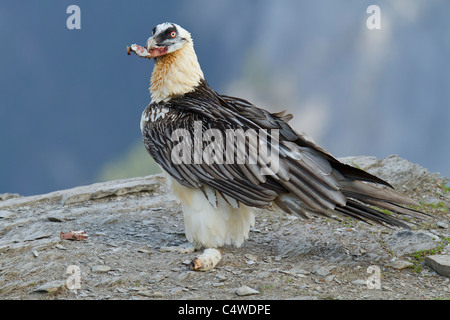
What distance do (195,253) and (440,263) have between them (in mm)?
3159

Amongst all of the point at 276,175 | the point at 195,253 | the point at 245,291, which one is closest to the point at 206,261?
the point at 195,253

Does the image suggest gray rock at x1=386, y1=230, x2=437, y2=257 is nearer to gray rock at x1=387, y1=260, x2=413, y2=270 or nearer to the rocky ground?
the rocky ground

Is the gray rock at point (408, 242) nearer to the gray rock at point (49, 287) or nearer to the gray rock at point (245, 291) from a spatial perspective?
the gray rock at point (245, 291)

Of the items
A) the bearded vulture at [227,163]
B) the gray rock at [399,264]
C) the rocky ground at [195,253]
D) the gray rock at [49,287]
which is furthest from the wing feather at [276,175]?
the gray rock at [49,287]

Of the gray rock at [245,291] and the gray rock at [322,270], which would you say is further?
the gray rock at [322,270]

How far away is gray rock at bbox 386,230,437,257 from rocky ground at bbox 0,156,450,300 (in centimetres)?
1

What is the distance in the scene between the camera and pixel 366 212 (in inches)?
277

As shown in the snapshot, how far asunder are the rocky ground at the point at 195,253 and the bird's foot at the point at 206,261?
72 mm

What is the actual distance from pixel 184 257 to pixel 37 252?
76.9 inches

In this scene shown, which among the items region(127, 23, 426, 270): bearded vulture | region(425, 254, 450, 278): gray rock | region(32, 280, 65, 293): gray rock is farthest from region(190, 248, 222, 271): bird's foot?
region(425, 254, 450, 278): gray rock

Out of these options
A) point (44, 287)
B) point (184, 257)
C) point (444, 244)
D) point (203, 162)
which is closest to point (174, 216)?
point (184, 257)

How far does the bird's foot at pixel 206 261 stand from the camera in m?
7.11

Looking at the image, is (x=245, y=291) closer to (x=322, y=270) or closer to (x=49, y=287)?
(x=322, y=270)

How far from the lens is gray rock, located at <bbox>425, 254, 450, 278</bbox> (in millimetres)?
7090
